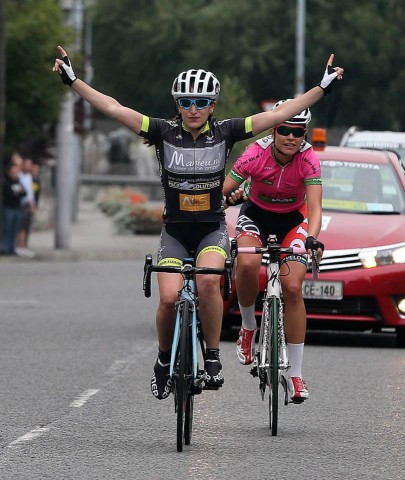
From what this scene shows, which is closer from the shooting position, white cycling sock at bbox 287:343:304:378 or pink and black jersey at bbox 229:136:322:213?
white cycling sock at bbox 287:343:304:378

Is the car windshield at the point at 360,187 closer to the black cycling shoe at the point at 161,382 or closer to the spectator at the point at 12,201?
the black cycling shoe at the point at 161,382

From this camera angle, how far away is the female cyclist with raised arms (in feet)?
29.2

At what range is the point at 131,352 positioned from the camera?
13.7 m

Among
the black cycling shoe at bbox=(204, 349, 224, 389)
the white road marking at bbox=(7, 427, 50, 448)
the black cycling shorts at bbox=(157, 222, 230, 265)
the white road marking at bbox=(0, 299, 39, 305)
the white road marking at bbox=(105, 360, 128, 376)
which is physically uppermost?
the black cycling shorts at bbox=(157, 222, 230, 265)

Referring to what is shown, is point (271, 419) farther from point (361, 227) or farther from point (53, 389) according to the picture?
point (361, 227)

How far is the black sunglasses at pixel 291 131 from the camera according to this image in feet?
31.6

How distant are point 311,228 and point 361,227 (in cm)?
480

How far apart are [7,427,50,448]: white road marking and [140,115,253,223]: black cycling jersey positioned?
137cm

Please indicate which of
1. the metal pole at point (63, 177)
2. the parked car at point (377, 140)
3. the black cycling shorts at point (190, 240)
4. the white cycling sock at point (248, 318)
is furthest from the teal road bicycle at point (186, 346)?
the metal pole at point (63, 177)

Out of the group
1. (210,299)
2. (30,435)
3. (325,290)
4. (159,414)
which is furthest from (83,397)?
(325,290)

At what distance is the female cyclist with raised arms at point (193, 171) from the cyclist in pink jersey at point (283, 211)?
516 millimetres

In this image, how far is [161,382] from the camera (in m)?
9.01

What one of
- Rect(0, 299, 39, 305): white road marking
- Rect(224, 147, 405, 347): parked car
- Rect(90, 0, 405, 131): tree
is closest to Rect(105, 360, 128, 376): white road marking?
Rect(224, 147, 405, 347): parked car

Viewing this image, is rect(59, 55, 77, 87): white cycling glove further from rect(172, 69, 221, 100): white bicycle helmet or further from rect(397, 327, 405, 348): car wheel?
rect(397, 327, 405, 348): car wheel
